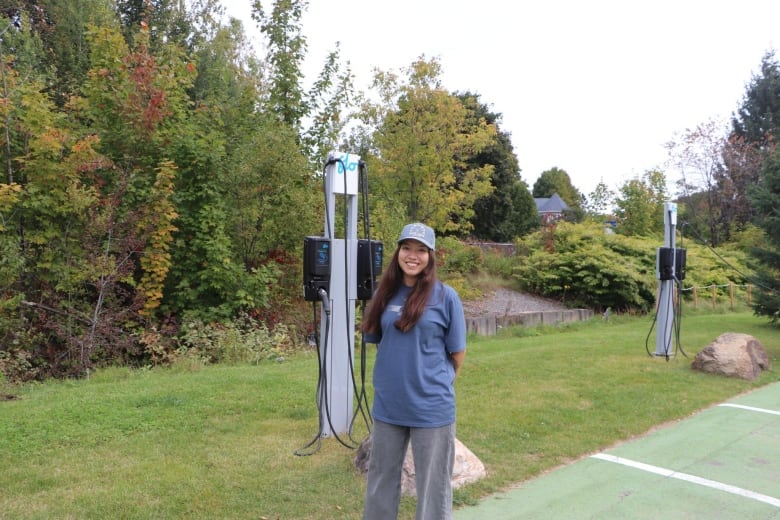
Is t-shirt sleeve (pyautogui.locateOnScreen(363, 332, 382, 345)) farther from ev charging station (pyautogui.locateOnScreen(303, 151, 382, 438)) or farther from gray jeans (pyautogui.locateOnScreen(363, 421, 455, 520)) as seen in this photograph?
ev charging station (pyautogui.locateOnScreen(303, 151, 382, 438))

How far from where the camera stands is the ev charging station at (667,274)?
31.1 feet

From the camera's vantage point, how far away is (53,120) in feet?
32.2

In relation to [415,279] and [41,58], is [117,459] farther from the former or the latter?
[41,58]

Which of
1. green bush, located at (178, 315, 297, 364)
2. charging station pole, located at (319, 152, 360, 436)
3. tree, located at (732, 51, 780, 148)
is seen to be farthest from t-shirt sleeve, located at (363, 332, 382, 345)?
tree, located at (732, 51, 780, 148)

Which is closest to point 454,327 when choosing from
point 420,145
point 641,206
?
point 420,145

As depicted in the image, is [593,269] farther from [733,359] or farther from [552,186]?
[552,186]

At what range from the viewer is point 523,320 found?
15211 mm

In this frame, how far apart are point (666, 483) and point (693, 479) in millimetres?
266

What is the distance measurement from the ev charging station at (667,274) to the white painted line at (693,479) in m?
5.07

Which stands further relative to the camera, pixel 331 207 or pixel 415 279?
pixel 331 207

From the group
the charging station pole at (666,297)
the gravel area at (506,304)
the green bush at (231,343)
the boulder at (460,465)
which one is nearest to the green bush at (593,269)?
the gravel area at (506,304)

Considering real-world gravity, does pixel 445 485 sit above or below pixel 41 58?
below

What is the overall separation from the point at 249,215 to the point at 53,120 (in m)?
3.41

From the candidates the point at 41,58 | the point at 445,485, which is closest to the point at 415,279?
the point at 445,485
